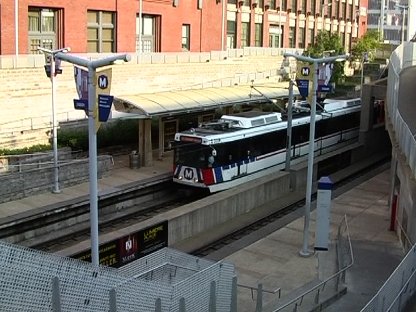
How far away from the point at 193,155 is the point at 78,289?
19.6 meters

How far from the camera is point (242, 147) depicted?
2972cm

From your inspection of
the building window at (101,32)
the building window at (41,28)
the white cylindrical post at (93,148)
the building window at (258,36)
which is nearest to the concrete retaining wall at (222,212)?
the white cylindrical post at (93,148)

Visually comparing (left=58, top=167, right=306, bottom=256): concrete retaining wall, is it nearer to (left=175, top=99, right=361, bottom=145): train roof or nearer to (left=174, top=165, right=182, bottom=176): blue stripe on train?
(left=175, top=99, right=361, bottom=145): train roof

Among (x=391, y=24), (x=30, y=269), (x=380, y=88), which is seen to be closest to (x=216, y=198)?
(x=30, y=269)

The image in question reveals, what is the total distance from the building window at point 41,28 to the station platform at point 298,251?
14.0 metres

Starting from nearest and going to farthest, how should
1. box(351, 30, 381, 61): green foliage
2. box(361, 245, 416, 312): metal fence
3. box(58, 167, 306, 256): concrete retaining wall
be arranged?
1. box(361, 245, 416, 312): metal fence
2. box(58, 167, 306, 256): concrete retaining wall
3. box(351, 30, 381, 61): green foliage

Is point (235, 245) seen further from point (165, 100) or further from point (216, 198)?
point (165, 100)

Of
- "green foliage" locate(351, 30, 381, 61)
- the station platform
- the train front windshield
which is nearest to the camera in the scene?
the station platform

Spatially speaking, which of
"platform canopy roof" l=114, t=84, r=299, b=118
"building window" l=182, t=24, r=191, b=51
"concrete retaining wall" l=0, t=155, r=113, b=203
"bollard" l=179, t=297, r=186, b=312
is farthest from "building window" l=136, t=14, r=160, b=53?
"bollard" l=179, t=297, r=186, b=312

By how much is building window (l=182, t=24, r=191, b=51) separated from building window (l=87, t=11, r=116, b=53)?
9.35 metres

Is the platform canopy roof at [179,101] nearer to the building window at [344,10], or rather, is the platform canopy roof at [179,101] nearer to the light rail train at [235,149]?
the light rail train at [235,149]

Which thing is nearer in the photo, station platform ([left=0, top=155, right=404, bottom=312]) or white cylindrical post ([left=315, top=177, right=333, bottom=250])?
station platform ([left=0, top=155, right=404, bottom=312])

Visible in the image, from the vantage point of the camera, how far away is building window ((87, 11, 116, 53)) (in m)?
44.8

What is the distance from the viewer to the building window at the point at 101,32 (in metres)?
44.8
